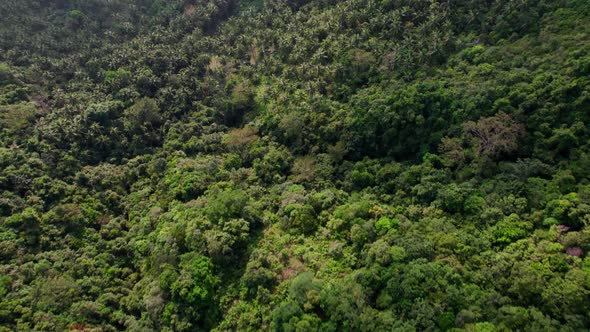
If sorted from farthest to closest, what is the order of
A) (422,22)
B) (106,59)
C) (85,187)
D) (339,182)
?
1. (106,59)
2. (422,22)
3. (85,187)
4. (339,182)

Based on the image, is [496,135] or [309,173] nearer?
[496,135]

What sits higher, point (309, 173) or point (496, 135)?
point (496, 135)

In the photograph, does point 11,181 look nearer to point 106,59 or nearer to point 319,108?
point 106,59

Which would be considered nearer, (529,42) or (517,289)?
(517,289)

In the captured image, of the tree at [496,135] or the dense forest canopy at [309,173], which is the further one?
the tree at [496,135]

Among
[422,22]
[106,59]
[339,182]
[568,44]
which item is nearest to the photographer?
[568,44]

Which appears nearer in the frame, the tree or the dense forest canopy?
the dense forest canopy

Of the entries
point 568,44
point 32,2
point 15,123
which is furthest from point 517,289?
point 32,2

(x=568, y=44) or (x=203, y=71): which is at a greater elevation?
(x=203, y=71)
